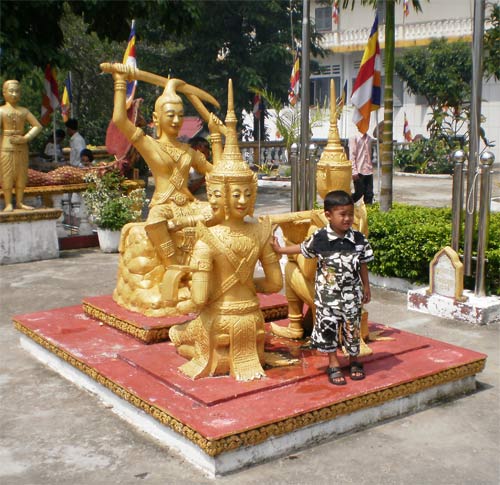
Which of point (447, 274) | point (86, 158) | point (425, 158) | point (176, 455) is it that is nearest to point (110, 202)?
point (86, 158)

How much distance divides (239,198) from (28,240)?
6638mm

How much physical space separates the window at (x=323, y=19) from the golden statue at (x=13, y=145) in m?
23.1

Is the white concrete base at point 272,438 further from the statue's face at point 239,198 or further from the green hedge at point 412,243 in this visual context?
the green hedge at point 412,243

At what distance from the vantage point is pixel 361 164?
1178 centimetres

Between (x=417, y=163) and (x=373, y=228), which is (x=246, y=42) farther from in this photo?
(x=373, y=228)

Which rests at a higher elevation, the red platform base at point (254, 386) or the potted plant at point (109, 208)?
the potted plant at point (109, 208)

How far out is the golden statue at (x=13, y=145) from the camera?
10.3m

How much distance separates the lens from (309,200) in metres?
9.32

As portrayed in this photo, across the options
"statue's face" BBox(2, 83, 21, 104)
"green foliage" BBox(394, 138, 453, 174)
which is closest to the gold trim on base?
"statue's face" BBox(2, 83, 21, 104)

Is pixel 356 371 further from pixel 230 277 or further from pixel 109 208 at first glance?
pixel 109 208

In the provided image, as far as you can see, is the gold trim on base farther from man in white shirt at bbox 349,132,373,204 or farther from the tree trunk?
man in white shirt at bbox 349,132,373,204

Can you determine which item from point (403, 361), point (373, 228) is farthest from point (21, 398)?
point (373, 228)

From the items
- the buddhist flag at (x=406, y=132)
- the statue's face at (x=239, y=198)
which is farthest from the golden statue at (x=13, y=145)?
the buddhist flag at (x=406, y=132)

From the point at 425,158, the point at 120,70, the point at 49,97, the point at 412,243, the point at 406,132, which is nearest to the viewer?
the point at 120,70
